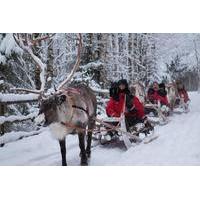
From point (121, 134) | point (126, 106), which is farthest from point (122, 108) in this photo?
point (121, 134)

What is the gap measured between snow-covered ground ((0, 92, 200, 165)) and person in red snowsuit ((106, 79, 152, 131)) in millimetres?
239

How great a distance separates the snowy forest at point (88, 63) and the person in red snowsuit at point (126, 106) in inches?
2.4

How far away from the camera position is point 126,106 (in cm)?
404

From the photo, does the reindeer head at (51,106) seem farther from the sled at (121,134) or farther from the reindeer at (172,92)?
the reindeer at (172,92)

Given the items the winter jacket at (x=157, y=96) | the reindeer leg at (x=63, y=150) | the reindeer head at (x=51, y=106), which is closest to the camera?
the reindeer head at (x=51, y=106)

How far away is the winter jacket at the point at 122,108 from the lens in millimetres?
3982

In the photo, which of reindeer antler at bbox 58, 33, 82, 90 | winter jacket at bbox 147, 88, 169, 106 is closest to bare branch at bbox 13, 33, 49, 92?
reindeer antler at bbox 58, 33, 82, 90

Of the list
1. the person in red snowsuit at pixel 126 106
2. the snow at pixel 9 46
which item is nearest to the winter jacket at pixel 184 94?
the person in red snowsuit at pixel 126 106
